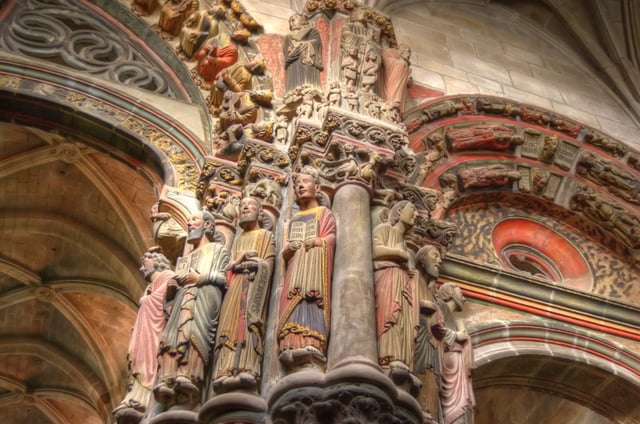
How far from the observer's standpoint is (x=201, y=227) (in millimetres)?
5863

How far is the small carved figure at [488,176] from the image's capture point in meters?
8.73

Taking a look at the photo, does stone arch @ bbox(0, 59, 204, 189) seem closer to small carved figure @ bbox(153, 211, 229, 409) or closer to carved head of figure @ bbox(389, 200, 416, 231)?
small carved figure @ bbox(153, 211, 229, 409)

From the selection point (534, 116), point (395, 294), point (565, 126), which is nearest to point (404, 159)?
point (395, 294)

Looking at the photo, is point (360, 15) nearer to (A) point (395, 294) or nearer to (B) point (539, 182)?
(B) point (539, 182)

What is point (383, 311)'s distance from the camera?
16.4ft

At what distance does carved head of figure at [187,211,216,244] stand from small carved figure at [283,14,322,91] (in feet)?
5.74

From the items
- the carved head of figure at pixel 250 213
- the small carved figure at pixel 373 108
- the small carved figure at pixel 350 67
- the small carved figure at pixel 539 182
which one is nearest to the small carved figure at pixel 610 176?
the small carved figure at pixel 539 182

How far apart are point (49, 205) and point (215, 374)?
6.39 meters

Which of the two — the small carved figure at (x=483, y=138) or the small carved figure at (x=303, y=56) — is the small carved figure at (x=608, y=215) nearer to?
the small carved figure at (x=483, y=138)

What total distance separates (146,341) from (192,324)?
1.73 ft

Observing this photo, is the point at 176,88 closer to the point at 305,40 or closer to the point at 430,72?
the point at 305,40

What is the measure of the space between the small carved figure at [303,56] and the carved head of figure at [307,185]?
143cm

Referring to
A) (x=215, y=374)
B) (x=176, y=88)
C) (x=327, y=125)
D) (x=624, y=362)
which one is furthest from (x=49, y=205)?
(x=624, y=362)

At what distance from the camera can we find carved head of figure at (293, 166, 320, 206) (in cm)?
571
